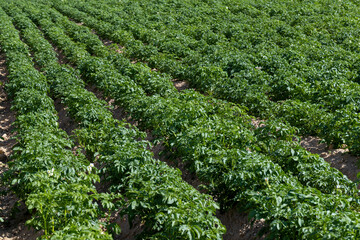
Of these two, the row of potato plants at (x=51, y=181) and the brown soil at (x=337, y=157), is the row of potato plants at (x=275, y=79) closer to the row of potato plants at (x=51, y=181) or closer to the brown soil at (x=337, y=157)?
the brown soil at (x=337, y=157)

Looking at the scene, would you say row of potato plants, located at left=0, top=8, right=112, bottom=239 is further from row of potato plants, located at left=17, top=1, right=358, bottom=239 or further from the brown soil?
the brown soil

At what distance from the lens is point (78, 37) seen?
16891 mm

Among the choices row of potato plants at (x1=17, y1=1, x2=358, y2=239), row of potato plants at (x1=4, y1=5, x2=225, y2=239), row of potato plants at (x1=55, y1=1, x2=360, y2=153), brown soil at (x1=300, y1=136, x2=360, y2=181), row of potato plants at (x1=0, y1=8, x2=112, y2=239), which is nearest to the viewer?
row of potato plants at (x1=17, y1=1, x2=358, y2=239)

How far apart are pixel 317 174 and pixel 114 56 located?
9717 millimetres

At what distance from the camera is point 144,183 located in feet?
17.4

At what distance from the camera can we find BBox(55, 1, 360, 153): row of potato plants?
8188mm

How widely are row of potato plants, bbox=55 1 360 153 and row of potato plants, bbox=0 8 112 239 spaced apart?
4755 mm

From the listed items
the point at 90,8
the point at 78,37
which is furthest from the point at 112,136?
the point at 90,8

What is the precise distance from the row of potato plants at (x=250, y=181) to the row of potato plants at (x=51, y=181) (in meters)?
1.81

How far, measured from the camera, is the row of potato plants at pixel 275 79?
8.19 m

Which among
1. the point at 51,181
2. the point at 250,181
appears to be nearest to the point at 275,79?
the point at 250,181

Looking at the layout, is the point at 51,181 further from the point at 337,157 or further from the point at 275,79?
the point at 275,79

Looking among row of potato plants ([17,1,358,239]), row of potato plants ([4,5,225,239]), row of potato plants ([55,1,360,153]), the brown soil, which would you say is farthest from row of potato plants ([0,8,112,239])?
the brown soil

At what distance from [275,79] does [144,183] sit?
670 cm
